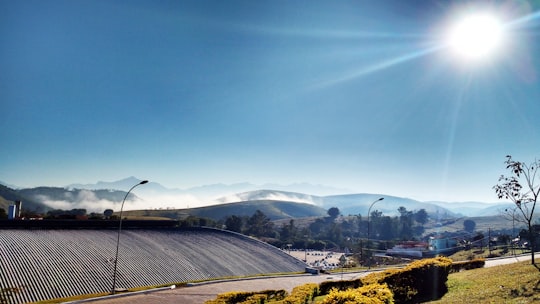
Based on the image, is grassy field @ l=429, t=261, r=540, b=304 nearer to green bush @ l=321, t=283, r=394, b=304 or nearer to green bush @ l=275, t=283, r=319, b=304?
green bush @ l=321, t=283, r=394, b=304

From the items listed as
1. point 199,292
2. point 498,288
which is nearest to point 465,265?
point 498,288

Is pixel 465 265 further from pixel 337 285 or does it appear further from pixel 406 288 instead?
pixel 406 288

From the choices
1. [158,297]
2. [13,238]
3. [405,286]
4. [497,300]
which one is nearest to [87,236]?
[13,238]

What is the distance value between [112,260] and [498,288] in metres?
39.5

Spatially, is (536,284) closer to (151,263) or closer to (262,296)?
(262,296)

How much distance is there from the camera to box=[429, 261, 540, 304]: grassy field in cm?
1756

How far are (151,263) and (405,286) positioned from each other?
1308 inches

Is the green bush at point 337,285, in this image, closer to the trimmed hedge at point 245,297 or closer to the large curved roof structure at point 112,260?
the trimmed hedge at point 245,297

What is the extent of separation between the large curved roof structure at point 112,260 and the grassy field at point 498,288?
104 feet

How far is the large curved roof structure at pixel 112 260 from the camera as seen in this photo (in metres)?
34.9

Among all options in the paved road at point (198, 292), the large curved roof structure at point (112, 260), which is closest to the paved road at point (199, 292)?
the paved road at point (198, 292)

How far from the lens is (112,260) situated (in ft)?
141

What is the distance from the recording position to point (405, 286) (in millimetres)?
23547

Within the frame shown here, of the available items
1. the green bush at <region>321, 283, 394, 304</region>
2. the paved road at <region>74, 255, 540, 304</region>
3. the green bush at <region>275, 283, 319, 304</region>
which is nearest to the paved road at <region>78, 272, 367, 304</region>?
the paved road at <region>74, 255, 540, 304</region>
